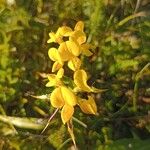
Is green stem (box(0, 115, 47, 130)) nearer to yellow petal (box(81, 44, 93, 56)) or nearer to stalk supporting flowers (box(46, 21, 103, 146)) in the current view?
stalk supporting flowers (box(46, 21, 103, 146))

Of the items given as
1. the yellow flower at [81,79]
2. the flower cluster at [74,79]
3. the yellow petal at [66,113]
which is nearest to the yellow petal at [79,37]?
the flower cluster at [74,79]

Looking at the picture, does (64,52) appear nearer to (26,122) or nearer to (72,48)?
(72,48)

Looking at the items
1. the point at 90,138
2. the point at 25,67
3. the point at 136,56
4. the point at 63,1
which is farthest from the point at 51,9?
the point at 90,138

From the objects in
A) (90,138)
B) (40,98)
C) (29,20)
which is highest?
(29,20)

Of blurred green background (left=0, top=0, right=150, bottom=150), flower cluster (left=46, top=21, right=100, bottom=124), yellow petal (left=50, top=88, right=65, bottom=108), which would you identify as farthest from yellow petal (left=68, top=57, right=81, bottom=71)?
blurred green background (left=0, top=0, right=150, bottom=150)

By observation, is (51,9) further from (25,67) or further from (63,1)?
(25,67)

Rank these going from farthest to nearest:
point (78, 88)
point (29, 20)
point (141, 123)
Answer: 1. point (29, 20)
2. point (141, 123)
3. point (78, 88)
